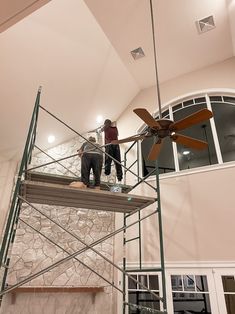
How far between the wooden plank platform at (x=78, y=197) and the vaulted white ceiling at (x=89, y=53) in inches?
87.4

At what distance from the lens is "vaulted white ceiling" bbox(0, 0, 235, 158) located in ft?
12.9

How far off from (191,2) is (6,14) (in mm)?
3522

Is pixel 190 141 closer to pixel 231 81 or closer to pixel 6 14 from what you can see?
pixel 6 14

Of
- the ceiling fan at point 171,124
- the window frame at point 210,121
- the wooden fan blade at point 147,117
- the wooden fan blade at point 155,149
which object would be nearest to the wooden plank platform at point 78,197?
the wooden fan blade at point 155,149

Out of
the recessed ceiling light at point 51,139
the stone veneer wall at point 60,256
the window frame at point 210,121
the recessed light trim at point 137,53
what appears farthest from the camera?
the recessed ceiling light at point 51,139

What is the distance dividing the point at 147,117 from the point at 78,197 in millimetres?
1394

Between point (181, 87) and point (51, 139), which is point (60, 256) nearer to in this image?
point (51, 139)

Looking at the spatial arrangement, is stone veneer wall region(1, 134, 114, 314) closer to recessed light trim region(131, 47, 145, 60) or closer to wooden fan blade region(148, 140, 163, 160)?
wooden fan blade region(148, 140, 163, 160)

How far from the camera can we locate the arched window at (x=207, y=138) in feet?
15.1

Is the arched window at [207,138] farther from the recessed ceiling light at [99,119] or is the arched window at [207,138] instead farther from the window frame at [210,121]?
the recessed ceiling light at [99,119]

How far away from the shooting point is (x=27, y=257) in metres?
4.58

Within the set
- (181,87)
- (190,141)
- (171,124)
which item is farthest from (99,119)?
(171,124)

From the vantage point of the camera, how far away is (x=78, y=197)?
121 inches

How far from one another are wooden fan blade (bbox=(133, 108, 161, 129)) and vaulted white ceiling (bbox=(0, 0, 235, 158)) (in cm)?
251
